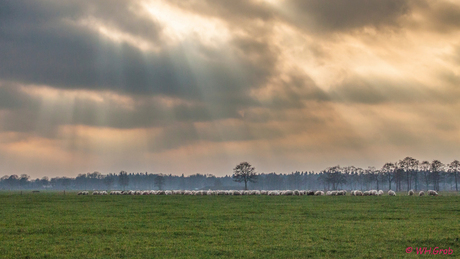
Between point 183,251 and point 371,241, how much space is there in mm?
10596

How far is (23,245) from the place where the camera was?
21.0 meters

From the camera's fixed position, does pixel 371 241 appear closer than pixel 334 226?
Yes

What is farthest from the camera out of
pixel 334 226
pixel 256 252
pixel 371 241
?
pixel 334 226

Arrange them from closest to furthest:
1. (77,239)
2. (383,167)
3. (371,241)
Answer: (371,241), (77,239), (383,167)

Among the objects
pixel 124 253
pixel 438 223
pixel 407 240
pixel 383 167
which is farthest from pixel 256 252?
pixel 383 167

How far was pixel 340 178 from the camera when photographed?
191625 millimetres

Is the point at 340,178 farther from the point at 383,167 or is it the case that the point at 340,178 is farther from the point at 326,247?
the point at 326,247

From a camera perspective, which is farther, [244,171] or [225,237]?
[244,171]

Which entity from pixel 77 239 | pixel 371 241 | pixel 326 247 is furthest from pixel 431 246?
pixel 77 239

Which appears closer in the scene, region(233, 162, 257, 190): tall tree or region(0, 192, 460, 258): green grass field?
region(0, 192, 460, 258): green grass field

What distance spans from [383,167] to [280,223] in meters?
163

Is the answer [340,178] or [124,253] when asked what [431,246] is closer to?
[124,253]

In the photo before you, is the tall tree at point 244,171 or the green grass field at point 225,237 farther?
the tall tree at point 244,171

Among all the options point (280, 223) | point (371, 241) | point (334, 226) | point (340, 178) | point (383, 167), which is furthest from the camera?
point (340, 178)
